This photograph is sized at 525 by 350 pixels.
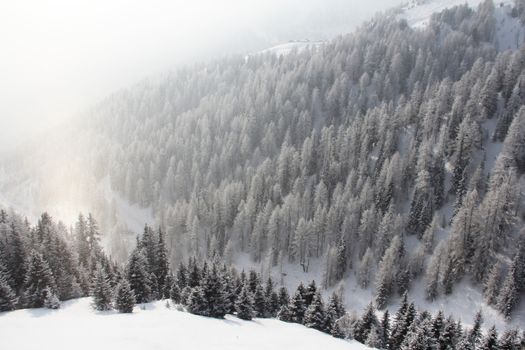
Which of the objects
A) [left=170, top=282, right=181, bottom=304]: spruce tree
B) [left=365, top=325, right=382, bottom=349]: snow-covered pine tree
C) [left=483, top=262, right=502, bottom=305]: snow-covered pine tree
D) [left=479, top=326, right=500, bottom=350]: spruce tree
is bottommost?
[left=483, top=262, right=502, bottom=305]: snow-covered pine tree

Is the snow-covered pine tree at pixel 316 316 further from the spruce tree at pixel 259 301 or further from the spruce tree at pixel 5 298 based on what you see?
the spruce tree at pixel 5 298

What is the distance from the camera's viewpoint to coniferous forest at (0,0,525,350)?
54125 millimetres

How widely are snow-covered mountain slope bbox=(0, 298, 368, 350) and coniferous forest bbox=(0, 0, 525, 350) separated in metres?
3.70

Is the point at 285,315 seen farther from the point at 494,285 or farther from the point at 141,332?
the point at 494,285

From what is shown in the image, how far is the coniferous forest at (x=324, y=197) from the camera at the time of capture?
54.1m

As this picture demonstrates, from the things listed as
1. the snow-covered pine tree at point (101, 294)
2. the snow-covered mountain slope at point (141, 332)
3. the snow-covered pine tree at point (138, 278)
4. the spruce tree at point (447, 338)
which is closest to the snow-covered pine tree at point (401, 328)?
the spruce tree at point (447, 338)

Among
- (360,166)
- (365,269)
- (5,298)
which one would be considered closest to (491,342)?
(365,269)

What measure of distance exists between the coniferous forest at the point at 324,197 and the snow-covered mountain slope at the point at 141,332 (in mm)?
3703

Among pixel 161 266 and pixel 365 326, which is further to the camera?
pixel 161 266

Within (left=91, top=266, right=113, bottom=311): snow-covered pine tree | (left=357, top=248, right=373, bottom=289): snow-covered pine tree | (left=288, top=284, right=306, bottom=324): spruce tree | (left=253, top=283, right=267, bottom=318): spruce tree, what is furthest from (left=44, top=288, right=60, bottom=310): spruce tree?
(left=357, top=248, right=373, bottom=289): snow-covered pine tree

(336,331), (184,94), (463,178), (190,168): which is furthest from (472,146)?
(184,94)

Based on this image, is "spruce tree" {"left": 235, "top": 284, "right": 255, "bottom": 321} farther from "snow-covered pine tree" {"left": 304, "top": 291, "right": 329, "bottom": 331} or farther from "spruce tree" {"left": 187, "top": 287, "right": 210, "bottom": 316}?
"snow-covered pine tree" {"left": 304, "top": 291, "right": 329, "bottom": 331}

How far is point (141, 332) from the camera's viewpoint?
33000mm

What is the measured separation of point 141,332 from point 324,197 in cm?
8192
